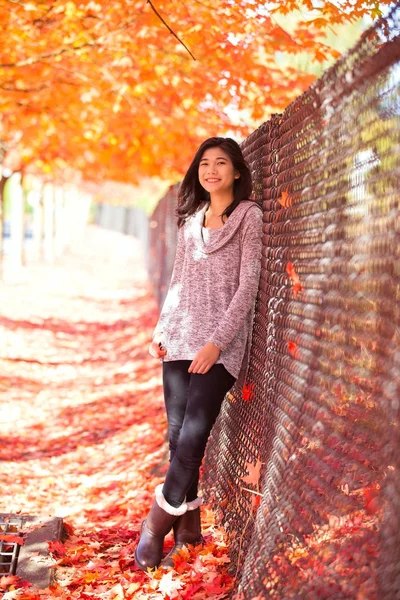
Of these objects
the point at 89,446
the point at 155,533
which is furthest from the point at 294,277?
the point at 89,446

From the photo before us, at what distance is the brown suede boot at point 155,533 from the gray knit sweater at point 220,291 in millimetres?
721

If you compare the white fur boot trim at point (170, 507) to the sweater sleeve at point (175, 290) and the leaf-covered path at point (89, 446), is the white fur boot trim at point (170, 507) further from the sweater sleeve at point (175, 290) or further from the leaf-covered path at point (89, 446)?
the sweater sleeve at point (175, 290)

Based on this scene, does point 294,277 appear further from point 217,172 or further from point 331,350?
point 217,172

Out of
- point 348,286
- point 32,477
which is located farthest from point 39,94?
point 348,286

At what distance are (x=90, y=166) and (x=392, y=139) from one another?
25652mm

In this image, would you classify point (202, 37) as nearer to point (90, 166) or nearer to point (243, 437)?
point (243, 437)

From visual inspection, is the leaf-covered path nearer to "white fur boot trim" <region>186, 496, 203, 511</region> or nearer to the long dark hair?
"white fur boot trim" <region>186, 496, 203, 511</region>

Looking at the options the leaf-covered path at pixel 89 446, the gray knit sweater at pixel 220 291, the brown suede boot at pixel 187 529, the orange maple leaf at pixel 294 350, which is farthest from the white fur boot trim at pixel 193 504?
the orange maple leaf at pixel 294 350

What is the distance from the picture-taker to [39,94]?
13992 millimetres

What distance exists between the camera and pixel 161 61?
1010 centimetres

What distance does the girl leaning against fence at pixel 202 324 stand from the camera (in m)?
3.78

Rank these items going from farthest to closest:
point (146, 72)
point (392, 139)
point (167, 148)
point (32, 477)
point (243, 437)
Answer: point (167, 148)
point (146, 72)
point (32, 477)
point (243, 437)
point (392, 139)

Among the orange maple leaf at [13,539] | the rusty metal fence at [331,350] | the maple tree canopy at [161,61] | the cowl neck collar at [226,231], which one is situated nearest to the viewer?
the rusty metal fence at [331,350]

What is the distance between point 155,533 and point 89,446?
3649 millimetres
